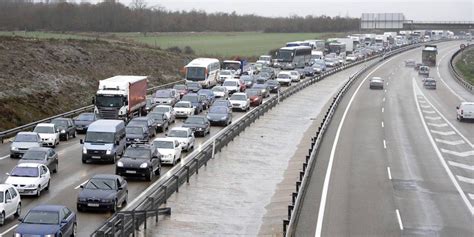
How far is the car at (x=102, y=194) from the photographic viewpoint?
25031 millimetres

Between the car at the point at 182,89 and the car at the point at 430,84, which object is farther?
the car at the point at 430,84

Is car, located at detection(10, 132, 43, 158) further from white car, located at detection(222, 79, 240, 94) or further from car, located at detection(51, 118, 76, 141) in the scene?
white car, located at detection(222, 79, 240, 94)

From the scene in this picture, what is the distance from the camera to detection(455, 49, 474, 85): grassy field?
116 meters

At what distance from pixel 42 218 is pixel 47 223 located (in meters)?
0.30

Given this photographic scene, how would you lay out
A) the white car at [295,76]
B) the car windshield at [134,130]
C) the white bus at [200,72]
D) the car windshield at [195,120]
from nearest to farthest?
the car windshield at [134,130]
the car windshield at [195,120]
the white bus at [200,72]
the white car at [295,76]

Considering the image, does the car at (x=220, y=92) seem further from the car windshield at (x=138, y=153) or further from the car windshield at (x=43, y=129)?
the car windshield at (x=138, y=153)

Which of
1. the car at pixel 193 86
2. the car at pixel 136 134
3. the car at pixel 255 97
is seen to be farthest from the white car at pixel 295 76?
the car at pixel 136 134

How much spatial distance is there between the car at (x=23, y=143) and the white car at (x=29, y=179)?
9044 mm

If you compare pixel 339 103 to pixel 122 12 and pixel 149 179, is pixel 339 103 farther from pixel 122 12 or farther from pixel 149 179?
pixel 122 12

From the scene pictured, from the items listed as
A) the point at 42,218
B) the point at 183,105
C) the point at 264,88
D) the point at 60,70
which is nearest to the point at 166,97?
the point at 183,105

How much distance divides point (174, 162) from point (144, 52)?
69191 mm

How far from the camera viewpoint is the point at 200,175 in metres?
34.2

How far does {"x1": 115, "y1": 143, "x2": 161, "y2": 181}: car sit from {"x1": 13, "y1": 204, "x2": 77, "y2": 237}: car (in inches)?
388

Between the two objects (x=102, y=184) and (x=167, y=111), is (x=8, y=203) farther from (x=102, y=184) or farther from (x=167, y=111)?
(x=167, y=111)
